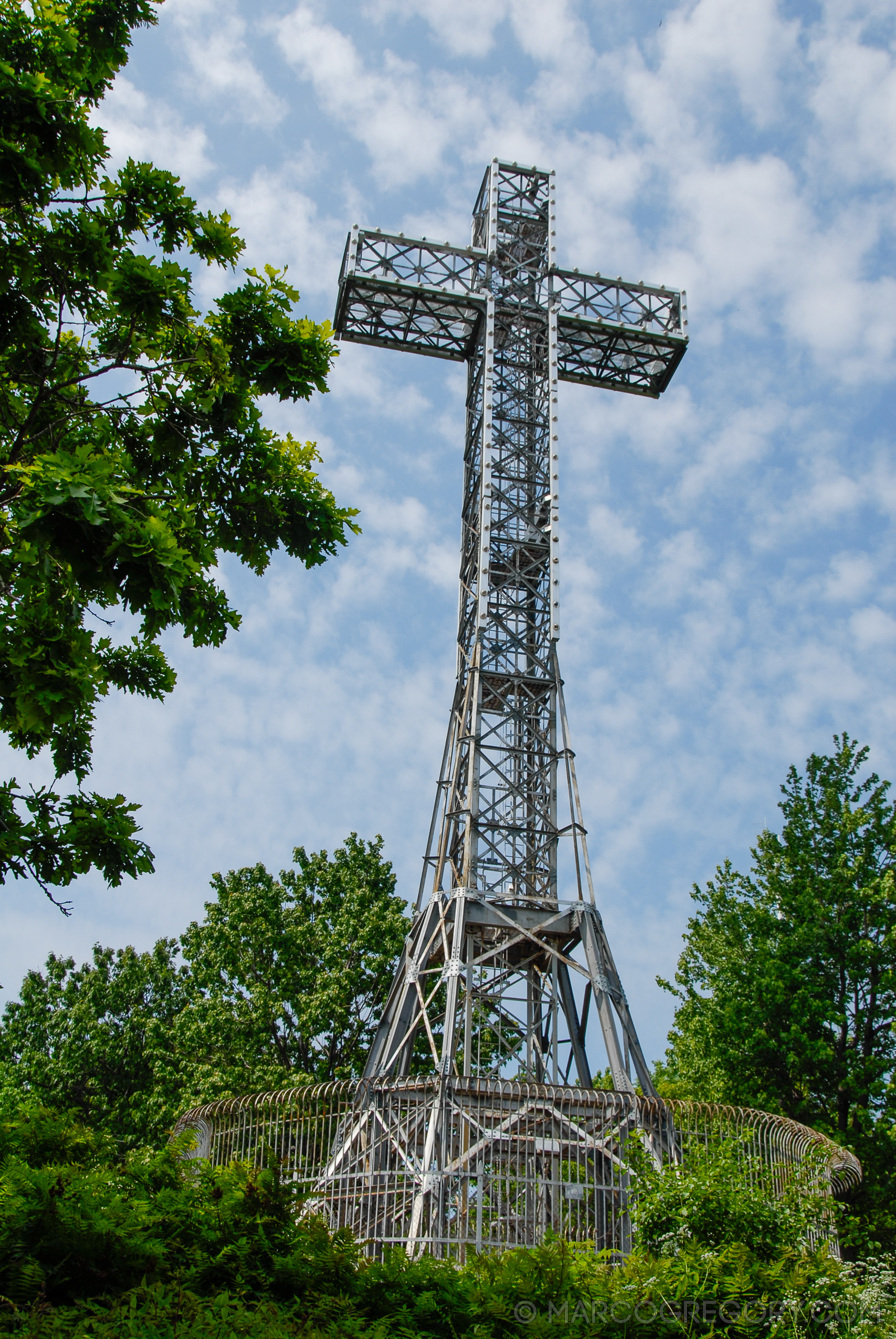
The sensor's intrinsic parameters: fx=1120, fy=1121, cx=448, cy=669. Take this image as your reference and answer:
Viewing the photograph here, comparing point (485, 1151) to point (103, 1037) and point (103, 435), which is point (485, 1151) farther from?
point (103, 1037)

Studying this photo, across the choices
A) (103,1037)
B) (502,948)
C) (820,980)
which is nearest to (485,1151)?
(502,948)

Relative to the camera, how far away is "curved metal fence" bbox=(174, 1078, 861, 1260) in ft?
42.8

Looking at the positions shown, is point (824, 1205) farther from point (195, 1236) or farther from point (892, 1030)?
point (892, 1030)

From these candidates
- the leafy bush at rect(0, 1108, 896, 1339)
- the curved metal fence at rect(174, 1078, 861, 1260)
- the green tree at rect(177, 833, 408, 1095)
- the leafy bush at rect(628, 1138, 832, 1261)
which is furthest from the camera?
the green tree at rect(177, 833, 408, 1095)

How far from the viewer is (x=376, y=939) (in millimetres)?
28578

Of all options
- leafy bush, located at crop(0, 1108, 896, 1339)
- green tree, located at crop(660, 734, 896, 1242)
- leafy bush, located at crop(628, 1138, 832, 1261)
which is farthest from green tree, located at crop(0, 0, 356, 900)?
green tree, located at crop(660, 734, 896, 1242)

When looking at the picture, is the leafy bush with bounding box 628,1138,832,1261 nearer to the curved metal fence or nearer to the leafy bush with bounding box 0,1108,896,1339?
the leafy bush with bounding box 0,1108,896,1339

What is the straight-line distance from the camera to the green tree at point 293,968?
27469mm

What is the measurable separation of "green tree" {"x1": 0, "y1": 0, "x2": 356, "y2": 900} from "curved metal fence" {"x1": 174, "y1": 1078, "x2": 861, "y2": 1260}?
6.06 m

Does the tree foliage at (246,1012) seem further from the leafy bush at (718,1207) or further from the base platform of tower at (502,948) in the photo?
the leafy bush at (718,1207)

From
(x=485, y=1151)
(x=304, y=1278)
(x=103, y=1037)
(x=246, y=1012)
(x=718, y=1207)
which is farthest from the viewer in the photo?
(x=103, y=1037)

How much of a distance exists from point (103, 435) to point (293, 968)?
20.9 meters

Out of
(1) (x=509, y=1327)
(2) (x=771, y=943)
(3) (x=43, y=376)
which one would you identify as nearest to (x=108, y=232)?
(3) (x=43, y=376)

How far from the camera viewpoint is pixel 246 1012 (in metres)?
27.9
